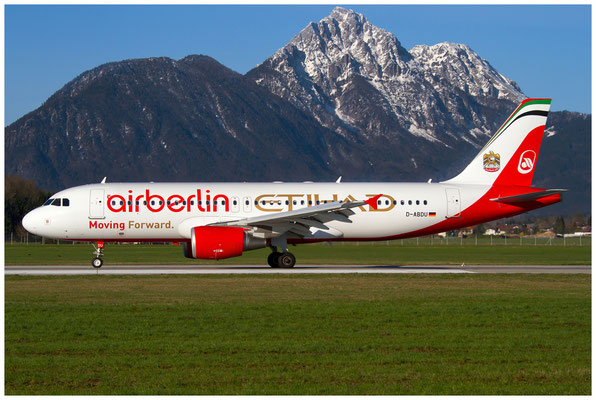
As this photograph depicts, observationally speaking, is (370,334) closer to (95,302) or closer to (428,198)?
(95,302)

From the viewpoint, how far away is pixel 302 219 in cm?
3503

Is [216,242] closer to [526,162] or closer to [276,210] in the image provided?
[276,210]

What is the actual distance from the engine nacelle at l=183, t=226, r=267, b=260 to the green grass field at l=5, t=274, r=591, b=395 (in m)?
7.25

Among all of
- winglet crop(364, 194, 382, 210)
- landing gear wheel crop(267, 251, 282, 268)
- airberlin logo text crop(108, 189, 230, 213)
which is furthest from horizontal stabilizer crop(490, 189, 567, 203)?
airberlin logo text crop(108, 189, 230, 213)

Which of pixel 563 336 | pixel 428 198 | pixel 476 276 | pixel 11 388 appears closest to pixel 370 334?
pixel 563 336

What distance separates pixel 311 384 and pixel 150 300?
423 inches

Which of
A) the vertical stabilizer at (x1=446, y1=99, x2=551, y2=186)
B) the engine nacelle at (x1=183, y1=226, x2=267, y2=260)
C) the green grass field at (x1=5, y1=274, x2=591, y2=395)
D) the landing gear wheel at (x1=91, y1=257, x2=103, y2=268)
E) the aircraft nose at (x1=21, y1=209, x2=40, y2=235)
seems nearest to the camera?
the green grass field at (x1=5, y1=274, x2=591, y2=395)

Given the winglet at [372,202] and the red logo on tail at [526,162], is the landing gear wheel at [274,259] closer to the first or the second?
the winglet at [372,202]

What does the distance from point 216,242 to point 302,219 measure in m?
3.72

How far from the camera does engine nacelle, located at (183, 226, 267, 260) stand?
109 feet

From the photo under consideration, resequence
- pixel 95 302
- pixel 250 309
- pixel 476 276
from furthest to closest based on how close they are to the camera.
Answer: pixel 476 276
pixel 95 302
pixel 250 309

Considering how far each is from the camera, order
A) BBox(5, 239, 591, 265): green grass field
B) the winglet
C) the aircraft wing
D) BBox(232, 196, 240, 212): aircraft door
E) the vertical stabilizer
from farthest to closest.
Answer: BBox(5, 239, 591, 265): green grass field, the vertical stabilizer, the winglet, BBox(232, 196, 240, 212): aircraft door, the aircraft wing

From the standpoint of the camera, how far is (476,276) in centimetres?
3127

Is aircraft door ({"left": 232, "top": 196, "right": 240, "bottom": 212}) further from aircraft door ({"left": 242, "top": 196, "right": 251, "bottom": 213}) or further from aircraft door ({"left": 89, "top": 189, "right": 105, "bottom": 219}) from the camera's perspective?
aircraft door ({"left": 89, "top": 189, "right": 105, "bottom": 219})
